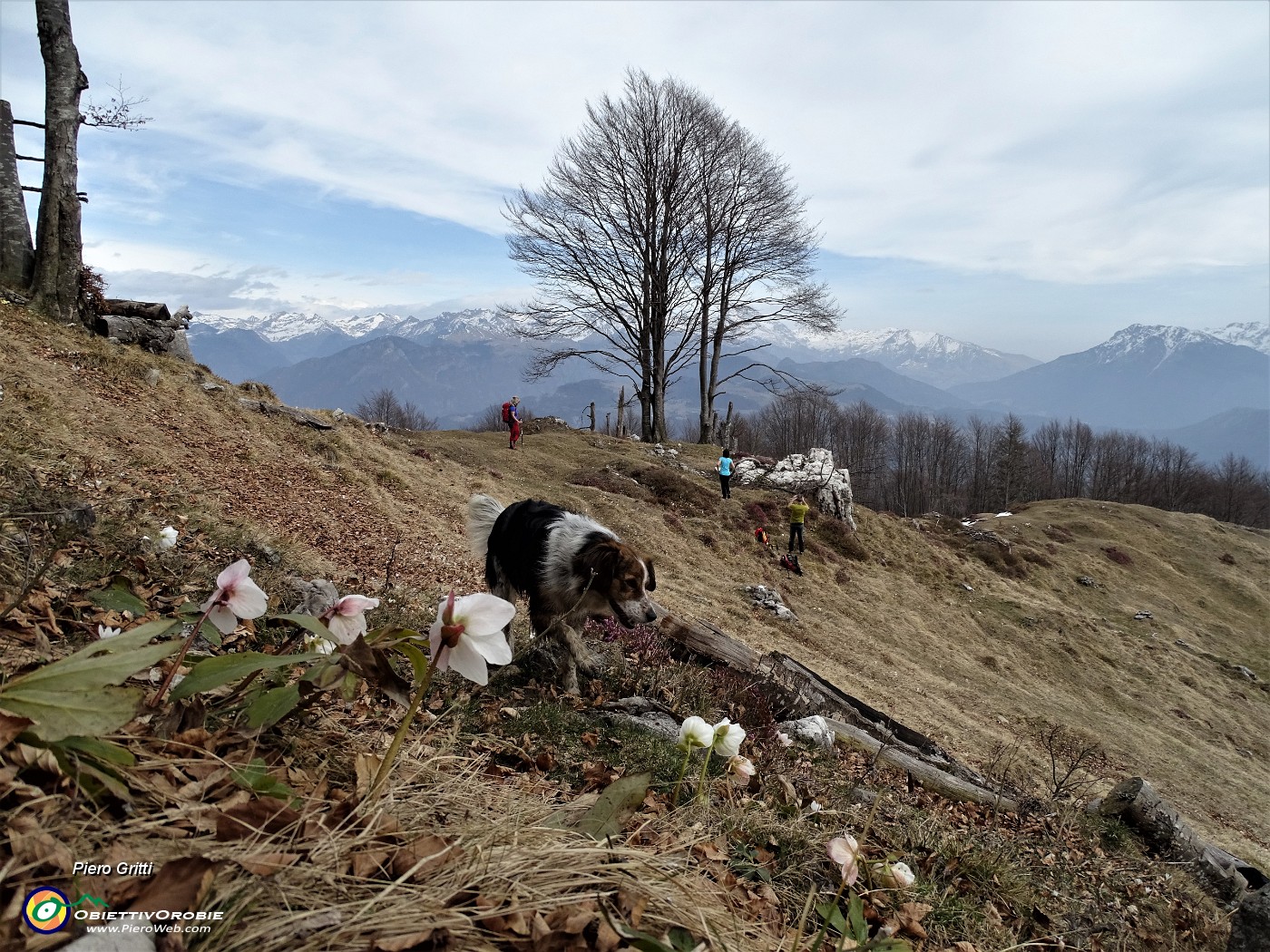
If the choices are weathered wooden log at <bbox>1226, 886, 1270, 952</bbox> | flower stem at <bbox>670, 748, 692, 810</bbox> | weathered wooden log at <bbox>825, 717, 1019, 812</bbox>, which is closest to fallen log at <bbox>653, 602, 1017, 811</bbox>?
weathered wooden log at <bbox>825, 717, 1019, 812</bbox>

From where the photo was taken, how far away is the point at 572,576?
17.4ft

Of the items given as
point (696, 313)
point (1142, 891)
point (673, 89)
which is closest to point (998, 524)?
point (696, 313)

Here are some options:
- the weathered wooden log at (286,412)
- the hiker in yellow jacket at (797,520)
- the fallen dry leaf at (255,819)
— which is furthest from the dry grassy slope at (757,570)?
the fallen dry leaf at (255,819)

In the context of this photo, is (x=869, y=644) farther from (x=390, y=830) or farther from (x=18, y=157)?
(x=18, y=157)

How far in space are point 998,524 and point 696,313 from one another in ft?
71.5

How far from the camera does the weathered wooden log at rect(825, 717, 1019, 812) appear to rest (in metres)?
5.29

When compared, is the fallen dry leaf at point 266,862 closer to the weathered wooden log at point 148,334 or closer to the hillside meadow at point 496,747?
the hillside meadow at point 496,747

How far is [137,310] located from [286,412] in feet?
10.4

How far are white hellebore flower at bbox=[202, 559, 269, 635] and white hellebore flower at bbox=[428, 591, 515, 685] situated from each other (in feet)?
2.04

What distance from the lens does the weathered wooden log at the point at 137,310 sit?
40.5 feet

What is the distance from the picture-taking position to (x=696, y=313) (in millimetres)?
35062

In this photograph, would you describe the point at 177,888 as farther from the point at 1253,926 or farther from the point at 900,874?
the point at 1253,926

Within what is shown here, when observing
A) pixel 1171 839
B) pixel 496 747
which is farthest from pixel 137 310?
pixel 1171 839

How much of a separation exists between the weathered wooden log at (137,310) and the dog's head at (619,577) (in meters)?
12.2
